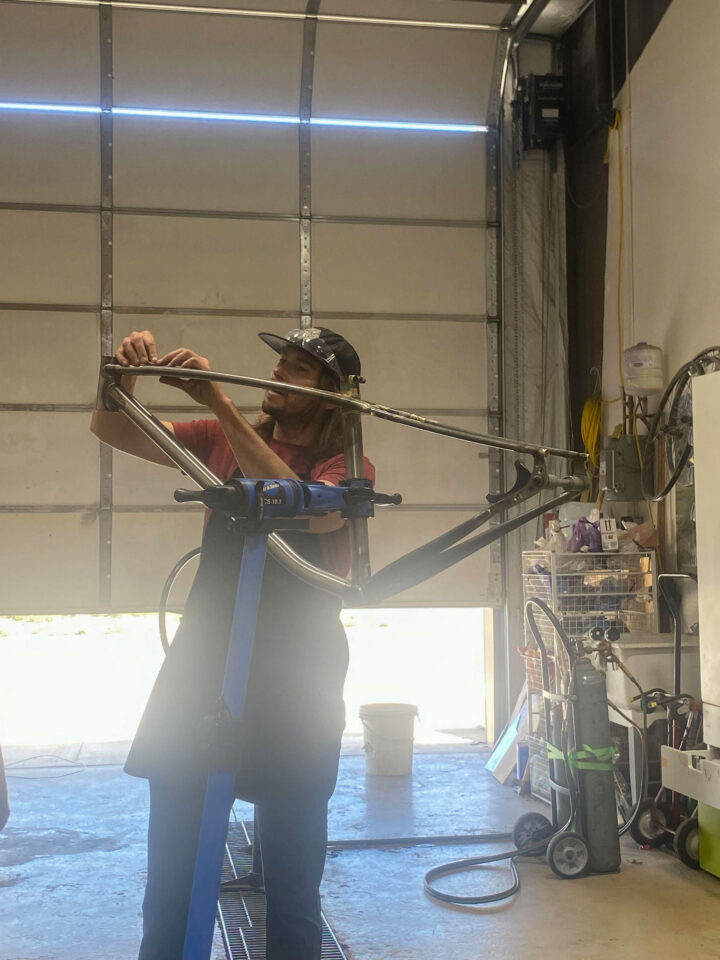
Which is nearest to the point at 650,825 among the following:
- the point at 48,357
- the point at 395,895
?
the point at 395,895

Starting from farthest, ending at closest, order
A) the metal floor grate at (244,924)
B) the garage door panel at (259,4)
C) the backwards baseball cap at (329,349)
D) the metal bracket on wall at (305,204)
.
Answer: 1. the metal bracket on wall at (305,204)
2. the garage door panel at (259,4)
3. the metal floor grate at (244,924)
4. the backwards baseball cap at (329,349)

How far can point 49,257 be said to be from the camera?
5590 millimetres

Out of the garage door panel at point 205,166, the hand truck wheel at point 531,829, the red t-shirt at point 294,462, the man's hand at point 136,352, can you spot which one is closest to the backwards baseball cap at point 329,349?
the red t-shirt at point 294,462

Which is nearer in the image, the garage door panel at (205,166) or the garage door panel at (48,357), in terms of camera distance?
the garage door panel at (48,357)

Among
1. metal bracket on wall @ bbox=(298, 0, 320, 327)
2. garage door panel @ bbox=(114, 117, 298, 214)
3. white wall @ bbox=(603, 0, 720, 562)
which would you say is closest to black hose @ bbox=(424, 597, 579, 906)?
white wall @ bbox=(603, 0, 720, 562)

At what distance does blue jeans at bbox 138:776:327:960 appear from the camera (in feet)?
5.57

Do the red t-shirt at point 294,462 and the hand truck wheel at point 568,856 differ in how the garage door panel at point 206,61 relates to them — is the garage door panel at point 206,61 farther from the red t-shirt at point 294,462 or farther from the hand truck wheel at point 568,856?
the hand truck wheel at point 568,856

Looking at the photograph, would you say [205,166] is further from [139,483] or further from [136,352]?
[136,352]

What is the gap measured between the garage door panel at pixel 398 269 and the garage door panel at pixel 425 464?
0.70 m

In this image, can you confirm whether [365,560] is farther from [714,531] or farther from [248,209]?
[248,209]

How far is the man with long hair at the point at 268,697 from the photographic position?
1.73 metres

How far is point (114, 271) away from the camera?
5648mm

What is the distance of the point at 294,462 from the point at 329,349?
26cm

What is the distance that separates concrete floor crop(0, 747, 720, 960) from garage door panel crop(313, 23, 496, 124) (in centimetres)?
396
